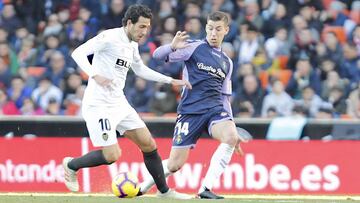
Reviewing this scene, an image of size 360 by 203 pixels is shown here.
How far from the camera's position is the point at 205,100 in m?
12.1

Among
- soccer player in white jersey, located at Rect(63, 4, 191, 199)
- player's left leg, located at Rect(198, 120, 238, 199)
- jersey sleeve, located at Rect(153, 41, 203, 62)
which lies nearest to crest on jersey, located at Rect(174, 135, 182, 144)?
player's left leg, located at Rect(198, 120, 238, 199)

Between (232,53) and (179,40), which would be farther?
(232,53)

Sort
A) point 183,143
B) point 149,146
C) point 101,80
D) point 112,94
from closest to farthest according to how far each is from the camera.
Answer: point 101,80 → point 112,94 → point 149,146 → point 183,143

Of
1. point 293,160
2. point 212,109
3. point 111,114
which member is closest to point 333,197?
point 293,160

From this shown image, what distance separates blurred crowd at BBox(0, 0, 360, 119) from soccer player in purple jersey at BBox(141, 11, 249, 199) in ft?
11.6

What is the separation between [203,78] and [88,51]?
152 centimetres

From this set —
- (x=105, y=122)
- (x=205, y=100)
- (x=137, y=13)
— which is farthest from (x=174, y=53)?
(x=105, y=122)

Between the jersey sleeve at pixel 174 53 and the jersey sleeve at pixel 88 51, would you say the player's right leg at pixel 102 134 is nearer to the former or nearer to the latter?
the jersey sleeve at pixel 88 51

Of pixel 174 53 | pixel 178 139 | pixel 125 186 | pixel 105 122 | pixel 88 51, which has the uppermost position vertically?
pixel 88 51

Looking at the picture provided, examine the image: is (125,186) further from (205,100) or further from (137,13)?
(137,13)

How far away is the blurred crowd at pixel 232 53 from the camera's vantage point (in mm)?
15953

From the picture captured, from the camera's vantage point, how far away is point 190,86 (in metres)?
11.8

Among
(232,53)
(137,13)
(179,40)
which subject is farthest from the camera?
(232,53)

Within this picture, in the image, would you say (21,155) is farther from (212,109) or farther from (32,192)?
(212,109)
